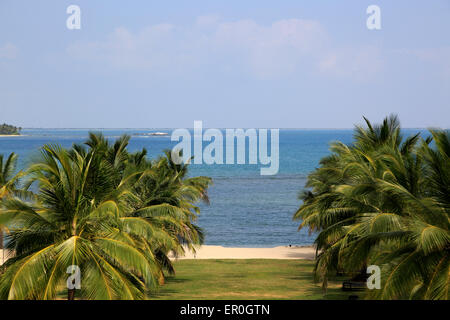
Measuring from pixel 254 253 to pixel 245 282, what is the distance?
15.7 m

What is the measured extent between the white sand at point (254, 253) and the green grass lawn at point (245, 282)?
4746 mm

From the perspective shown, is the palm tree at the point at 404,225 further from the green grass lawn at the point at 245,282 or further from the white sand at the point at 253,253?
the white sand at the point at 253,253

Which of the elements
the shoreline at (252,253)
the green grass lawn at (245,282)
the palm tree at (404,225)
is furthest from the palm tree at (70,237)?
the shoreline at (252,253)

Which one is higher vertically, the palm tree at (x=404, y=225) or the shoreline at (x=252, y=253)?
the palm tree at (x=404, y=225)

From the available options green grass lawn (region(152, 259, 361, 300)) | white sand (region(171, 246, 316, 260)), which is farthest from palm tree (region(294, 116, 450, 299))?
white sand (region(171, 246, 316, 260))

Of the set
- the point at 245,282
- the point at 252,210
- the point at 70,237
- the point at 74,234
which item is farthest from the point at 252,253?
the point at 252,210

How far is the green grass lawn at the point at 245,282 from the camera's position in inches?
854

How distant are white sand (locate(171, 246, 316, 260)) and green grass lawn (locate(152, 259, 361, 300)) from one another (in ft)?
15.6

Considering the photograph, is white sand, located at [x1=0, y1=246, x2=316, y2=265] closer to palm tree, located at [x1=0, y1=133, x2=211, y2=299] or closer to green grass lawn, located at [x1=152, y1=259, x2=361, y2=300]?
green grass lawn, located at [x1=152, y1=259, x2=361, y2=300]

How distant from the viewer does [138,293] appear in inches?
546

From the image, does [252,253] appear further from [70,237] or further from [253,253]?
[70,237]

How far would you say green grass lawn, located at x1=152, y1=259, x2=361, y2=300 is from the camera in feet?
71.2
